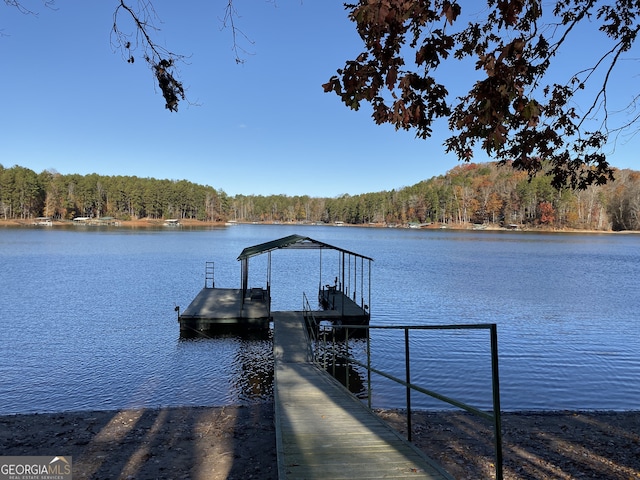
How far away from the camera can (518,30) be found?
6.51 meters

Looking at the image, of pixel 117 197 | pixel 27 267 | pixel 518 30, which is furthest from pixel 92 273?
pixel 117 197

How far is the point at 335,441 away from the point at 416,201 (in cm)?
17491

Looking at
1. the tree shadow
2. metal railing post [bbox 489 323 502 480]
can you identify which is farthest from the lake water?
metal railing post [bbox 489 323 502 480]

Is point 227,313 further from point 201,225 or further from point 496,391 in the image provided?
point 201,225

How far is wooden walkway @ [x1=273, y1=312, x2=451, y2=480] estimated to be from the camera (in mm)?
4254

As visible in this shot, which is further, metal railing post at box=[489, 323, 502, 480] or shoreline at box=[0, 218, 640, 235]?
shoreline at box=[0, 218, 640, 235]

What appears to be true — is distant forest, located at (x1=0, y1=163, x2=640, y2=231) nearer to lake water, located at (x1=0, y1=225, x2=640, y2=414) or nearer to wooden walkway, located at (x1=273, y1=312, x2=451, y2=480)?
lake water, located at (x1=0, y1=225, x2=640, y2=414)

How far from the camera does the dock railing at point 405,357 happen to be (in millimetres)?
2951

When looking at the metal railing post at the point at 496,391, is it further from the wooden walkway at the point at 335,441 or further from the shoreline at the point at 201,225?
the shoreline at the point at 201,225

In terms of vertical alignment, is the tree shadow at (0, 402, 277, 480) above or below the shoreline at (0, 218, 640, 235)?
below

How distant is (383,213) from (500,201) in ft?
186

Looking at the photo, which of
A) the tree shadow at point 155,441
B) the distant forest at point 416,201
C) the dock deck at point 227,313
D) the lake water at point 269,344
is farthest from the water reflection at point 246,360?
the distant forest at point 416,201

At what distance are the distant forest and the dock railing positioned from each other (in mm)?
123124

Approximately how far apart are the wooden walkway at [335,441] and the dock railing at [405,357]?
1.46ft
